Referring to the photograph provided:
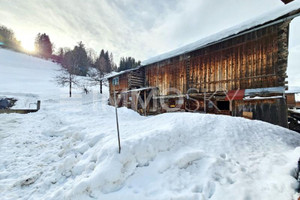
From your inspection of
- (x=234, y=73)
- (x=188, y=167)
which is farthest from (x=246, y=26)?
(x=188, y=167)

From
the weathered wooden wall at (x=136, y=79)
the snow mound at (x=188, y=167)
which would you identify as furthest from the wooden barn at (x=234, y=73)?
the snow mound at (x=188, y=167)

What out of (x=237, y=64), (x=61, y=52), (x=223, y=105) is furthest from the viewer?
(x=61, y=52)

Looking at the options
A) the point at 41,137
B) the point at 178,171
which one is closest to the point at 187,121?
the point at 178,171

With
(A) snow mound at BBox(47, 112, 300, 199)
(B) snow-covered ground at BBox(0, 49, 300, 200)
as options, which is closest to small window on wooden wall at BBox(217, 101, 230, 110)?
(B) snow-covered ground at BBox(0, 49, 300, 200)

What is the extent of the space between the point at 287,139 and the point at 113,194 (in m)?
6.28

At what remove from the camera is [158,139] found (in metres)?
3.91

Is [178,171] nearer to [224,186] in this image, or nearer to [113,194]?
[224,186]

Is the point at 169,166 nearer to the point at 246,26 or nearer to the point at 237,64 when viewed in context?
the point at 237,64

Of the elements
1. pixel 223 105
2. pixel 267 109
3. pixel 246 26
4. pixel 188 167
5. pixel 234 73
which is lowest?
pixel 188 167

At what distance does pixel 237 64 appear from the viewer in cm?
964

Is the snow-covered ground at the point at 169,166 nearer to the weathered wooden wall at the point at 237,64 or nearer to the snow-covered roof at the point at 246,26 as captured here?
the weathered wooden wall at the point at 237,64

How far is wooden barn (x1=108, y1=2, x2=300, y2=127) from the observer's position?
8.09m

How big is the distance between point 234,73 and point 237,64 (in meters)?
0.69

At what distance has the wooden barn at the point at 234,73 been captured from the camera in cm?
Result: 809
